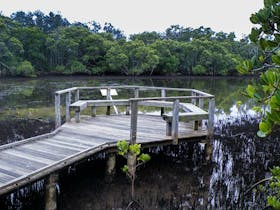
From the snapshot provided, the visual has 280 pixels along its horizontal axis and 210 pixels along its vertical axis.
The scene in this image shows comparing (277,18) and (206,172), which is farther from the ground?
(277,18)

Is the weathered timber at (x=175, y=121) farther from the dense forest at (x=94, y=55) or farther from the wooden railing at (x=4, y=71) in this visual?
the wooden railing at (x=4, y=71)

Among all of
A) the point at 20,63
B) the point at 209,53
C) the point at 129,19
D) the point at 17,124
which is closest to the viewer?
the point at 17,124

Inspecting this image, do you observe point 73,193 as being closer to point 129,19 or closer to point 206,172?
point 206,172

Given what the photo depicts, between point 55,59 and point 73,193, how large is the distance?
3300 cm

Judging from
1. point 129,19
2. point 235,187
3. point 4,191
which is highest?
point 129,19

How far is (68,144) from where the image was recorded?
210 inches

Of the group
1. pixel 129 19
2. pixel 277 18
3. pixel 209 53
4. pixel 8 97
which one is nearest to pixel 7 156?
pixel 277 18

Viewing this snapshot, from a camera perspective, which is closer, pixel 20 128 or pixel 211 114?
pixel 211 114

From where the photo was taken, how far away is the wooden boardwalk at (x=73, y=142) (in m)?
4.06

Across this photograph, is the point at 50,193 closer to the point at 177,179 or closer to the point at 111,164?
the point at 111,164

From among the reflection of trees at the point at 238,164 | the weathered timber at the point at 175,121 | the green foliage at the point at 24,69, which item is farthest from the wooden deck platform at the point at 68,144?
the green foliage at the point at 24,69

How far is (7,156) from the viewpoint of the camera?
4621 mm

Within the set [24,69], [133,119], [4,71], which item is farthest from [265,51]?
[4,71]

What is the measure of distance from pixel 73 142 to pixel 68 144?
148mm
